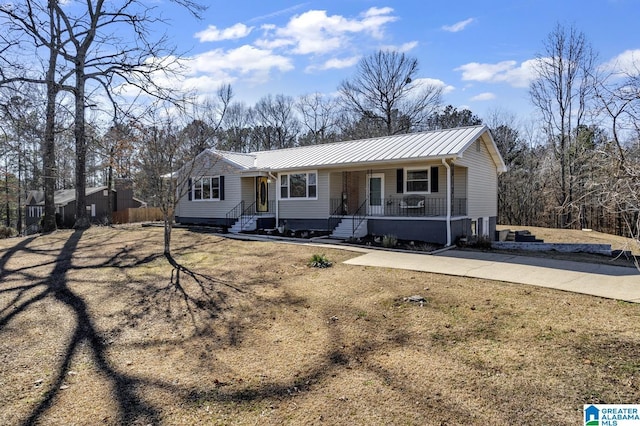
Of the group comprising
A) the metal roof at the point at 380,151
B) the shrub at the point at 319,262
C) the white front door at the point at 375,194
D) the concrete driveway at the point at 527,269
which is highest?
the metal roof at the point at 380,151

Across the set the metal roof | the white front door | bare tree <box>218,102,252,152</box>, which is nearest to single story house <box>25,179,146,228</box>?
bare tree <box>218,102,252,152</box>

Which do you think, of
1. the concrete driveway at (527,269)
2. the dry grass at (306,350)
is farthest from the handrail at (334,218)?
the dry grass at (306,350)

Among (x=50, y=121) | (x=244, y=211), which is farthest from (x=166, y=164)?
(x=244, y=211)

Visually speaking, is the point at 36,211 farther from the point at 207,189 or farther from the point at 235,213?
the point at 235,213

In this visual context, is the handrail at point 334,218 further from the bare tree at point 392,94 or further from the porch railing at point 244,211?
the bare tree at point 392,94

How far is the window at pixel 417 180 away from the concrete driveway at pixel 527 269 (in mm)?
4282

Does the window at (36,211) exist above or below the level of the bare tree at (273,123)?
below

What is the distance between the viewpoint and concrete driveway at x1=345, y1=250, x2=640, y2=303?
7.49m

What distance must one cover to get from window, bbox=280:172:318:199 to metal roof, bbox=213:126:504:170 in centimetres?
55

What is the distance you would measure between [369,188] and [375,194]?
1.22 ft

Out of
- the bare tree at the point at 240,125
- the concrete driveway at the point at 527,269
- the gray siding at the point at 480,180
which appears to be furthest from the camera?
the bare tree at the point at 240,125

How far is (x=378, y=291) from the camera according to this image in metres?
7.29

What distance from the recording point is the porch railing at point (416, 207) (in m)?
15.0

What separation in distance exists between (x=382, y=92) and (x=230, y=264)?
27.6m
